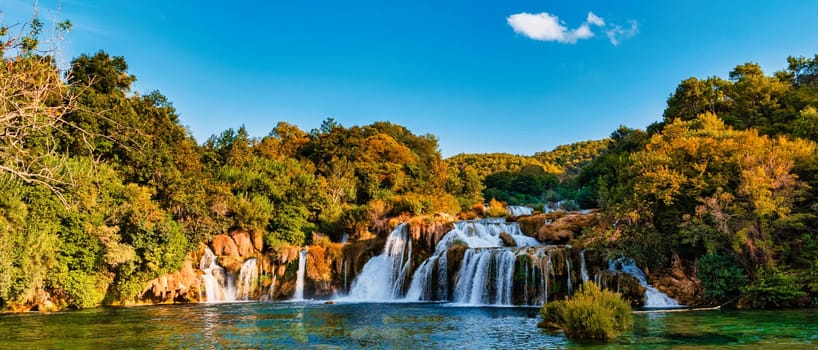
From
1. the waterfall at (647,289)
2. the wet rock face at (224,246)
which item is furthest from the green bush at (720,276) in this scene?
the wet rock face at (224,246)

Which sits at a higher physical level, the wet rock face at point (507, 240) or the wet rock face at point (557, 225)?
the wet rock face at point (557, 225)

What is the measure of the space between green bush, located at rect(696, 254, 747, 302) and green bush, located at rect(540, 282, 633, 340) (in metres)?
7.92

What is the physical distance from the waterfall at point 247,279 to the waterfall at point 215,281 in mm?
435

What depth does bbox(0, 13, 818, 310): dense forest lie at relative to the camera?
19.7 metres

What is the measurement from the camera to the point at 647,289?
22.3m

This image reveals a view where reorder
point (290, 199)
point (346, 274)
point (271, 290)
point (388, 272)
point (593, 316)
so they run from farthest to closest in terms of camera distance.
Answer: point (290, 199), point (346, 274), point (271, 290), point (388, 272), point (593, 316)

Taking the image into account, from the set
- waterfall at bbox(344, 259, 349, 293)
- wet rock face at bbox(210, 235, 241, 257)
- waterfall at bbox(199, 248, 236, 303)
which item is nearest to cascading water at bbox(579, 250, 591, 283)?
waterfall at bbox(344, 259, 349, 293)

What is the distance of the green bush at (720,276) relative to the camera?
20047mm

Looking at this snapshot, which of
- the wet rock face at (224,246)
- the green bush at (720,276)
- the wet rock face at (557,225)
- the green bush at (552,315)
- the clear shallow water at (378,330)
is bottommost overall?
the clear shallow water at (378,330)

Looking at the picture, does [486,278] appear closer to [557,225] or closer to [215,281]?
[557,225]

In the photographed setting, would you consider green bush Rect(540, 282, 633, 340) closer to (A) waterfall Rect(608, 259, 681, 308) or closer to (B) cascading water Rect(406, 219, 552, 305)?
(A) waterfall Rect(608, 259, 681, 308)

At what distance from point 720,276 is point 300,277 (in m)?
21.8

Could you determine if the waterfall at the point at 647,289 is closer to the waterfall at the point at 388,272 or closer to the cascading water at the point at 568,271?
the cascading water at the point at 568,271

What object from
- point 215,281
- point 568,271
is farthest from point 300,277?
point 568,271
